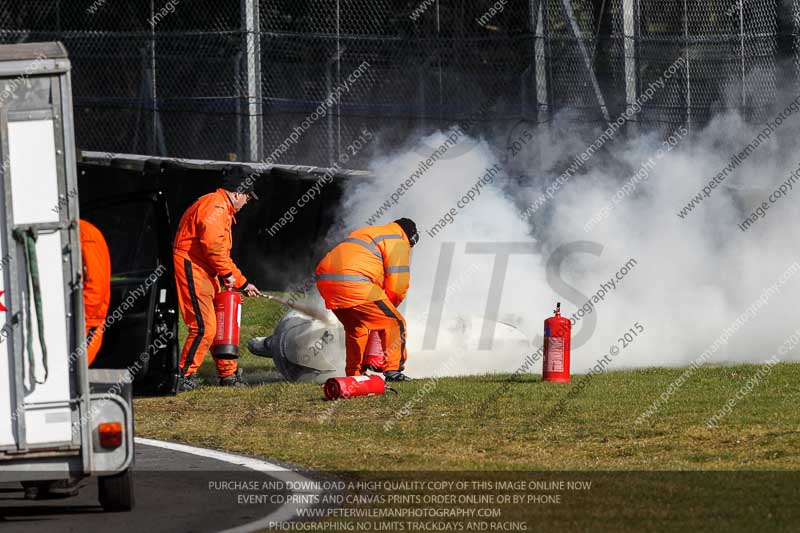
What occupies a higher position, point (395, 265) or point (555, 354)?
point (395, 265)

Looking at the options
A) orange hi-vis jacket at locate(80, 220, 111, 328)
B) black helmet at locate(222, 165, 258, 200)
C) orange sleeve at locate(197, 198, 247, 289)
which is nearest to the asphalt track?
orange hi-vis jacket at locate(80, 220, 111, 328)

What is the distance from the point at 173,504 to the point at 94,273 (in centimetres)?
149

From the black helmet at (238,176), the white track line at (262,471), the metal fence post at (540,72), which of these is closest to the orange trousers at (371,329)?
the white track line at (262,471)

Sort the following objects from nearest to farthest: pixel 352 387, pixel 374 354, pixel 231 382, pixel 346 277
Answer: pixel 352 387, pixel 346 277, pixel 374 354, pixel 231 382

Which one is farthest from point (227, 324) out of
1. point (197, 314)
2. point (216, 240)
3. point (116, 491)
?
point (116, 491)

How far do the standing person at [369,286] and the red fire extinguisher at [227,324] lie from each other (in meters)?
1.07

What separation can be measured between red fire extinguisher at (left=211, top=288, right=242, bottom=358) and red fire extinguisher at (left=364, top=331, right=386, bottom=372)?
59.4 inches

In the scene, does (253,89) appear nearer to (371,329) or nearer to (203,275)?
(203,275)

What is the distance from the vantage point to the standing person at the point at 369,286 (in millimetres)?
13148

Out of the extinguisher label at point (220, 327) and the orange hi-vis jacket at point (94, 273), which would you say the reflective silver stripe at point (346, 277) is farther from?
the orange hi-vis jacket at point (94, 273)

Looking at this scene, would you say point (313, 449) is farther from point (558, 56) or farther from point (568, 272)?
point (558, 56)

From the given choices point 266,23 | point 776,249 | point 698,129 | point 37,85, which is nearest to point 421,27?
point 266,23

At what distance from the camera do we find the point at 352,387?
12391 mm

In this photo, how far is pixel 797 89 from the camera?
754 inches
